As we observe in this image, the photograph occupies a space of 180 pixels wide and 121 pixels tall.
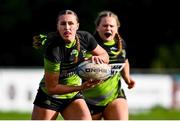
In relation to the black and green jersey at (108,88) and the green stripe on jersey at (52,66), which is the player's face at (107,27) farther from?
the green stripe on jersey at (52,66)

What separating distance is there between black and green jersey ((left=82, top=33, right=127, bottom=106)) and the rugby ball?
883 millimetres

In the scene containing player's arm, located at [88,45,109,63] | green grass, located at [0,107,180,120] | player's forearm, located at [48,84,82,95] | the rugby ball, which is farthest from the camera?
green grass, located at [0,107,180,120]

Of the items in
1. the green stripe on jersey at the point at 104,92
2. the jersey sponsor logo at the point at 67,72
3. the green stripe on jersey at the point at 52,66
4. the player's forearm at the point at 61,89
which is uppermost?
the green stripe on jersey at the point at 52,66

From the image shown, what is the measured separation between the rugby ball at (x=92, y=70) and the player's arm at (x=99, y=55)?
0.09 m

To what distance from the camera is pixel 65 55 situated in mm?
8680

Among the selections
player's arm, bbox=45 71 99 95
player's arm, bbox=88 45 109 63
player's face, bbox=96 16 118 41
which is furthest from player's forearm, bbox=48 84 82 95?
player's face, bbox=96 16 118 41

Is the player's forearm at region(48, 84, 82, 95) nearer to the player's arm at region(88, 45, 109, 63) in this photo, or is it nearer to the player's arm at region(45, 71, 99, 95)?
the player's arm at region(45, 71, 99, 95)

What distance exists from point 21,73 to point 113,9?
13099 millimetres

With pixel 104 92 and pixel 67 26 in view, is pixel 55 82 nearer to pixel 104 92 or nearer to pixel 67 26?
pixel 67 26

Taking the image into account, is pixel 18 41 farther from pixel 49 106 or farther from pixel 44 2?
pixel 49 106

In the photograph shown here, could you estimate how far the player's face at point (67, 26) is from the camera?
859 centimetres

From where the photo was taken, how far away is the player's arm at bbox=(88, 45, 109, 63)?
8.91m

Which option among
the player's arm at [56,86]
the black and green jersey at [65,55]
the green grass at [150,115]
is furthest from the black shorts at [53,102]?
the green grass at [150,115]

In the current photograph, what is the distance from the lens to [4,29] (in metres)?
34.0
